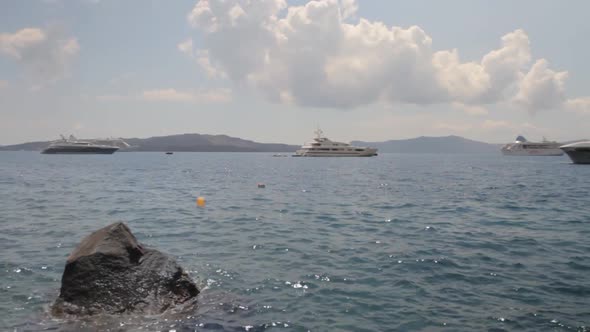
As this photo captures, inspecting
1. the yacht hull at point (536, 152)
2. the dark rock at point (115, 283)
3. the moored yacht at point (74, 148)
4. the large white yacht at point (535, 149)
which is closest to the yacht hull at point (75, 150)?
the moored yacht at point (74, 148)

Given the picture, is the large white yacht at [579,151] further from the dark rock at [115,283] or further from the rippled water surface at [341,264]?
the dark rock at [115,283]

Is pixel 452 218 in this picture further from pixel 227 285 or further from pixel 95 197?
pixel 95 197

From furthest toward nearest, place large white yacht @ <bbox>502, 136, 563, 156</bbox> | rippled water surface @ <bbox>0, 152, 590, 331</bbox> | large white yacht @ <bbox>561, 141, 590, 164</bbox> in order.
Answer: large white yacht @ <bbox>502, 136, 563, 156</bbox> → large white yacht @ <bbox>561, 141, 590, 164</bbox> → rippled water surface @ <bbox>0, 152, 590, 331</bbox>

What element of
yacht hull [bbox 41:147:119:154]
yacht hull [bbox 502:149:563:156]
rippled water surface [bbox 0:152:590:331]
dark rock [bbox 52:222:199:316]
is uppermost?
yacht hull [bbox 502:149:563:156]

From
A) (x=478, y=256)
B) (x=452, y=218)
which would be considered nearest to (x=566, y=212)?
(x=452, y=218)

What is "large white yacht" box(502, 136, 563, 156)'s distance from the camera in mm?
152375

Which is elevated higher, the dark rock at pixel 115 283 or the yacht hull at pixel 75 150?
the yacht hull at pixel 75 150

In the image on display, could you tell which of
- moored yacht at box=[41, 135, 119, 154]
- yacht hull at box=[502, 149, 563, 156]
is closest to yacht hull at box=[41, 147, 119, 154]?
moored yacht at box=[41, 135, 119, 154]

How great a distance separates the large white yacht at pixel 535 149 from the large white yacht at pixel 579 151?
8702 cm

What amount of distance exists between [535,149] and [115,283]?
179658 mm

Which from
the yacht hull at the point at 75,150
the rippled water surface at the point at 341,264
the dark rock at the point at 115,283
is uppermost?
the yacht hull at the point at 75,150

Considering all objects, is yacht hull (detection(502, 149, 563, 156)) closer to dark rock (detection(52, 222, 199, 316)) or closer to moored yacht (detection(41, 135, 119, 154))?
moored yacht (detection(41, 135, 119, 154))

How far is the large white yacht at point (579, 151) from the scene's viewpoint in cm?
7000

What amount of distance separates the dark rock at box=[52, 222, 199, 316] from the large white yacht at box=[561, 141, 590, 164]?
80801mm
